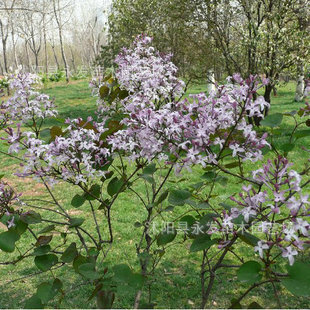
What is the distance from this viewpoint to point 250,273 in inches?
48.5

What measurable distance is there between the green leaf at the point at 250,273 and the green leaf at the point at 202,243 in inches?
11.0

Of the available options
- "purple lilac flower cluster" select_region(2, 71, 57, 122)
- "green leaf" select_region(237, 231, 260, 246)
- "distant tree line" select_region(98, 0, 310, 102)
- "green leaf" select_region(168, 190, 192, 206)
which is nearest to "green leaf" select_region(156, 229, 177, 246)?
"green leaf" select_region(168, 190, 192, 206)

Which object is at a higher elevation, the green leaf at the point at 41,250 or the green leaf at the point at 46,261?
the green leaf at the point at 41,250

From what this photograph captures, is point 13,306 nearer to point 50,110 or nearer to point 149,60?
point 50,110

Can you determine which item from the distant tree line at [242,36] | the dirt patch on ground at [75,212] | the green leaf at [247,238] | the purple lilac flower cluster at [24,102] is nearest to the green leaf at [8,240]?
the purple lilac flower cluster at [24,102]

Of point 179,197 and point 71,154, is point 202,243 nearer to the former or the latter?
point 179,197

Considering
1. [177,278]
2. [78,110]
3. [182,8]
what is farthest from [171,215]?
[78,110]

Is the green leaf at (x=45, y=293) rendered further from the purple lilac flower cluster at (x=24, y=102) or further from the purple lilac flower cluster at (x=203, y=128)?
the purple lilac flower cluster at (x=24, y=102)

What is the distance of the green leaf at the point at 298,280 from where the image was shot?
1.17 metres

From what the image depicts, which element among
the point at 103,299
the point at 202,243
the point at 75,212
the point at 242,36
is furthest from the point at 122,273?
the point at 242,36

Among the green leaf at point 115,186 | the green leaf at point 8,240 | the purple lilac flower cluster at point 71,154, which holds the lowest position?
the green leaf at point 8,240

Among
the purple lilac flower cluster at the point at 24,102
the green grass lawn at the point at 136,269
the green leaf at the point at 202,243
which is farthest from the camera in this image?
the green grass lawn at the point at 136,269

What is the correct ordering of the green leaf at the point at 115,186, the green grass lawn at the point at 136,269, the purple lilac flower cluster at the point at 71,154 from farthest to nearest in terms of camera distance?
1. the green grass lawn at the point at 136,269
2. the green leaf at the point at 115,186
3. the purple lilac flower cluster at the point at 71,154

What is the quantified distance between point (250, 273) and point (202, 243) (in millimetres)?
346
